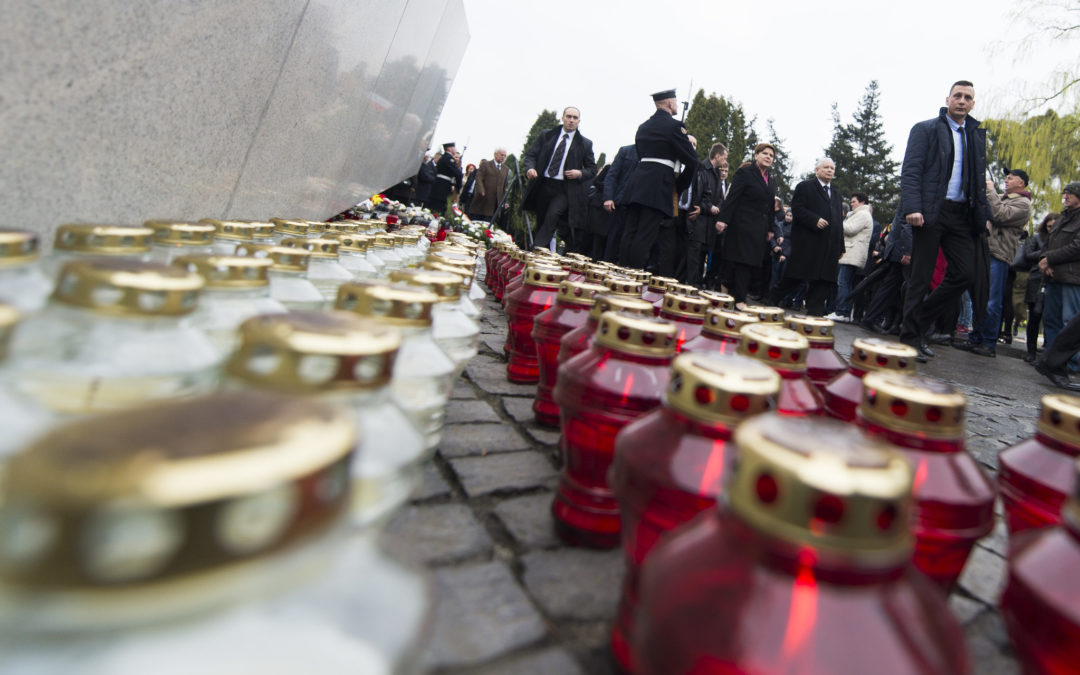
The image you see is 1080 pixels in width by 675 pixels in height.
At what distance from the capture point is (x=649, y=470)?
96 cm

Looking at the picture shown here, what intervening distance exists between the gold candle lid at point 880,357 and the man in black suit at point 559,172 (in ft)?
24.2

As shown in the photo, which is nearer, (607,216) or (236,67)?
(236,67)

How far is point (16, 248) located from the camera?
3.20ft

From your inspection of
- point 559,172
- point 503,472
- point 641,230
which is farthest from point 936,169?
point 503,472

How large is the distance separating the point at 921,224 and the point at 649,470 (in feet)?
21.7

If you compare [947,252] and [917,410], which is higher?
[947,252]

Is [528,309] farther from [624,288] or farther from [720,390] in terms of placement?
[720,390]

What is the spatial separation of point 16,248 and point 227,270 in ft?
0.97

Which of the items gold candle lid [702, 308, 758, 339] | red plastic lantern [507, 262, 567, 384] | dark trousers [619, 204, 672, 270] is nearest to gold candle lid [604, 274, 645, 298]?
red plastic lantern [507, 262, 567, 384]

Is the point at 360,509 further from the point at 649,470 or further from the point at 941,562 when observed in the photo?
the point at 941,562

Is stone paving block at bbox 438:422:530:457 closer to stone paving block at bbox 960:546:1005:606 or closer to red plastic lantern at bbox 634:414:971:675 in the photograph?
stone paving block at bbox 960:546:1005:606

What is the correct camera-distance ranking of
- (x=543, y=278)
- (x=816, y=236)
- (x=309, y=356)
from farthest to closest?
(x=816, y=236) → (x=543, y=278) → (x=309, y=356)

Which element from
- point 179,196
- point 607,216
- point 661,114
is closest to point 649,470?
point 179,196

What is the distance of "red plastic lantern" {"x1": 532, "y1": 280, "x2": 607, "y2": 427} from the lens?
2.26m
